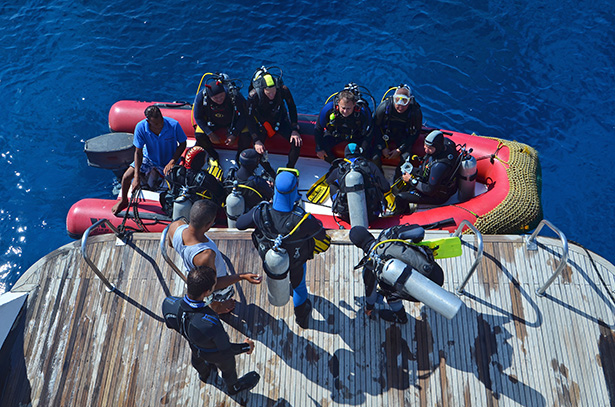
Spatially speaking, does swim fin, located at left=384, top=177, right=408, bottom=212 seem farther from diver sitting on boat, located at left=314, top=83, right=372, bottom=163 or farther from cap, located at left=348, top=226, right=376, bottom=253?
cap, located at left=348, top=226, right=376, bottom=253

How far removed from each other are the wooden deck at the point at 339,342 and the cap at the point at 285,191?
1.49 m

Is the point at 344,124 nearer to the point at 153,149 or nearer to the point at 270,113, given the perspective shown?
the point at 270,113

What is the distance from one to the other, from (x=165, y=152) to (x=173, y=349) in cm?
259

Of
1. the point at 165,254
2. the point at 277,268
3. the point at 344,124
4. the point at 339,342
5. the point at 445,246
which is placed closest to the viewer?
the point at 277,268

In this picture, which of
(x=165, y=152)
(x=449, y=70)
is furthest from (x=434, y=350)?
(x=449, y=70)

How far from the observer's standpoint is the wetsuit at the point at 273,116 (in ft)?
19.2

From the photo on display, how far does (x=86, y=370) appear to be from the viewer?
419cm

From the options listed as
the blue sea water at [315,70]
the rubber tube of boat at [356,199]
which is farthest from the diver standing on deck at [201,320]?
the blue sea water at [315,70]

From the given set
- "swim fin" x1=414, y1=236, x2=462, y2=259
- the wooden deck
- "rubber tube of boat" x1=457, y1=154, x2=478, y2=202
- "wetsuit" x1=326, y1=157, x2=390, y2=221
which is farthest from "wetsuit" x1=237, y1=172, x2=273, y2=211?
"rubber tube of boat" x1=457, y1=154, x2=478, y2=202

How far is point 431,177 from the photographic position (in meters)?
5.35

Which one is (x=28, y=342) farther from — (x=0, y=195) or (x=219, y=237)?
(x=0, y=195)

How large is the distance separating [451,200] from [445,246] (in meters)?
2.72

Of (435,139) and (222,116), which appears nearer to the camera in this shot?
(435,139)

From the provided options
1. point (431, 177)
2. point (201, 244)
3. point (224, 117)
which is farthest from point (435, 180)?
point (201, 244)
